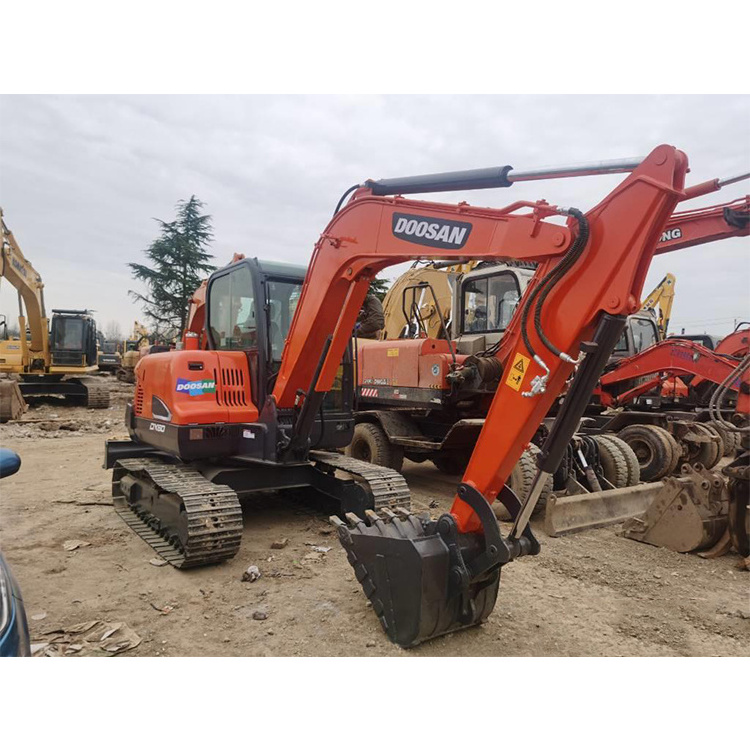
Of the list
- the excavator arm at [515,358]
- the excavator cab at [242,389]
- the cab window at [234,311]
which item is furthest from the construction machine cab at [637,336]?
the excavator arm at [515,358]

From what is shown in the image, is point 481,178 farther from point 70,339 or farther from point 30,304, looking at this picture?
point 70,339

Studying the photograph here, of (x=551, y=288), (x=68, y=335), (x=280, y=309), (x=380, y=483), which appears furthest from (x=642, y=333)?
(x=68, y=335)

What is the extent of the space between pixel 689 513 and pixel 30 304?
16.0m

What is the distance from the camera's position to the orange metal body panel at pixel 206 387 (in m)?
5.16

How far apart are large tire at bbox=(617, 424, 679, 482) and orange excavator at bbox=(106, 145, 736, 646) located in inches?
110

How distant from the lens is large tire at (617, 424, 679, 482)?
7918mm

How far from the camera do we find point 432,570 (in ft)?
10.5

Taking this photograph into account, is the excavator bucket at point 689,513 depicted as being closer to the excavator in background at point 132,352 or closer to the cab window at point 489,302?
the cab window at point 489,302

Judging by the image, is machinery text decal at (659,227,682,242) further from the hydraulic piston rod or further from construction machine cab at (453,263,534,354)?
the hydraulic piston rod

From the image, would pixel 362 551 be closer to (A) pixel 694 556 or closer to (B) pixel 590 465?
(A) pixel 694 556

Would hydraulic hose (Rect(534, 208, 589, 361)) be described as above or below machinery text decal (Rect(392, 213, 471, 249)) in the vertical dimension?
below

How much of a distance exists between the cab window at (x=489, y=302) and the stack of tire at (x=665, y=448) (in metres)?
Answer: 2.45

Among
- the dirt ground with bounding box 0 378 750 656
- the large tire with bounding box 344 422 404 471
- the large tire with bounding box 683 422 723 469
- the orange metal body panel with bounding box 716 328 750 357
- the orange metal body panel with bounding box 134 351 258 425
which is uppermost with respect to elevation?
the orange metal body panel with bounding box 716 328 750 357

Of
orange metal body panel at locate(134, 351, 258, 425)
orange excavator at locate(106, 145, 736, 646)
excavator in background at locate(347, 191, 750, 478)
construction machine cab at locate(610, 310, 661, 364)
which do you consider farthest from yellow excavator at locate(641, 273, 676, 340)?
orange metal body panel at locate(134, 351, 258, 425)
